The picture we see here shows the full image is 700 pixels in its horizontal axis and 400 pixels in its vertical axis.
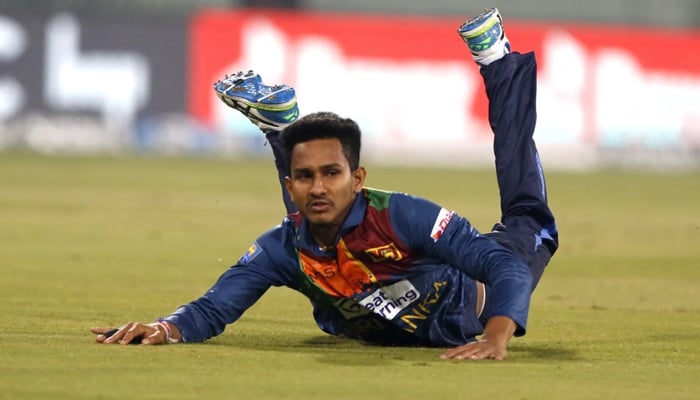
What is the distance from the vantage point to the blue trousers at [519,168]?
7.23 m

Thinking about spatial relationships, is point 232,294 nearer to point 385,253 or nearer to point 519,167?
point 385,253

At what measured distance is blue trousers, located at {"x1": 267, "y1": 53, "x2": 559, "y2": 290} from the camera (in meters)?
7.23

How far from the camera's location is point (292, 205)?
7.67 m

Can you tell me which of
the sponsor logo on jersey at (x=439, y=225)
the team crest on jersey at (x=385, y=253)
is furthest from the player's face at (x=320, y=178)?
the sponsor logo on jersey at (x=439, y=225)

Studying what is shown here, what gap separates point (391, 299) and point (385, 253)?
0.29 m

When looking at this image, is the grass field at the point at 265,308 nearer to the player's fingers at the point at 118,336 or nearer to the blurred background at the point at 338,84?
the player's fingers at the point at 118,336

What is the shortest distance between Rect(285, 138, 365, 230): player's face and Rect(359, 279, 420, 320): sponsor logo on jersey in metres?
0.53

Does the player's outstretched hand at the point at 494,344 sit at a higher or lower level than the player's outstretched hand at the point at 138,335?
higher

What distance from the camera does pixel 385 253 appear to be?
6.46 metres

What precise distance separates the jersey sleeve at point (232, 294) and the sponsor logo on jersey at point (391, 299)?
40 cm

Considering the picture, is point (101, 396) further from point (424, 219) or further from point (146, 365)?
point (424, 219)

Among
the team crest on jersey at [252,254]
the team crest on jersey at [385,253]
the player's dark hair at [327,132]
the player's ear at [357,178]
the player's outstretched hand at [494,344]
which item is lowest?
the player's outstretched hand at [494,344]

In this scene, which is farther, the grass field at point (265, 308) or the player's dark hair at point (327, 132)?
the player's dark hair at point (327, 132)

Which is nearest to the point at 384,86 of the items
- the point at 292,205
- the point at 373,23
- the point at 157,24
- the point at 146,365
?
the point at 373,23
